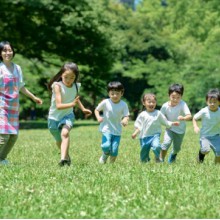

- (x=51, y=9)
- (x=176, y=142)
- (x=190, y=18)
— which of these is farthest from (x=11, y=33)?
(x=190, y=18)

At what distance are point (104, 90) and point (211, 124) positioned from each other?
2948cm

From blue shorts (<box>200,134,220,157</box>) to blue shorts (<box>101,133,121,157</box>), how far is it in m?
1.63

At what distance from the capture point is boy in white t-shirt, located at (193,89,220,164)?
1016 centimetres

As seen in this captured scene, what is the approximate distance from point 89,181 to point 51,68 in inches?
1193

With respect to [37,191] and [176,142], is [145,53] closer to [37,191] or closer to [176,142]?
[176,142]

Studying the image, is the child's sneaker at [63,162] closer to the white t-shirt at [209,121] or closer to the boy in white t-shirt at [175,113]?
the boy in white t-shirt at [175,113]

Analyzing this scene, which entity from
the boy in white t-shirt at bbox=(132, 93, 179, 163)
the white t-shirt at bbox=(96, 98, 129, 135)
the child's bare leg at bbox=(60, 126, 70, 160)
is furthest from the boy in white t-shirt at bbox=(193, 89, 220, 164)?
the child's bare leg at bbox=(60, 126, 70, 160)

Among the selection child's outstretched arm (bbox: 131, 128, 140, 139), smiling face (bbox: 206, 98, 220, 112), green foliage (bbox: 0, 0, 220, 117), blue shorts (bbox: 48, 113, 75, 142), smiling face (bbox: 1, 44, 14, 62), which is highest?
green foliage (bbox: 0, 0, 220, 117)

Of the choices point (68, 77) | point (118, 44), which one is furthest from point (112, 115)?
point (118, 44)

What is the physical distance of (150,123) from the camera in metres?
10.3

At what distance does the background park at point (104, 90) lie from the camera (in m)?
5.51

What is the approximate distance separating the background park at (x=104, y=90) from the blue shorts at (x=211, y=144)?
0.30 m

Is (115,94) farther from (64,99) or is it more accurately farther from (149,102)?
(64,99)

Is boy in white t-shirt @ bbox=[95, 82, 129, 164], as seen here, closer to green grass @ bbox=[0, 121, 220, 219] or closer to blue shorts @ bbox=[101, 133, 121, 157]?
blue shorts @ bbox=[101, 133, 121, 157]
